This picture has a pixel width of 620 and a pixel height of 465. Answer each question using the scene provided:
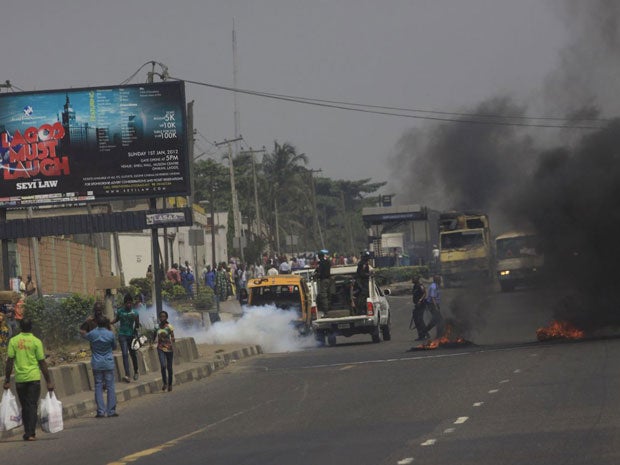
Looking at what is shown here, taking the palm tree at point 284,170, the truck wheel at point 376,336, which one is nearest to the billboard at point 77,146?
the truck wheel at point 376,336

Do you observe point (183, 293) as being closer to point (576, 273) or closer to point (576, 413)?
point (576, 273)

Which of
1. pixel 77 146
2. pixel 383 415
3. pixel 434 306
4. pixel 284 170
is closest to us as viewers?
pixel 383 415

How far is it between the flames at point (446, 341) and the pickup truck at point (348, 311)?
Answer: 11.9ft

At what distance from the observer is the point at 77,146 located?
3103 cm

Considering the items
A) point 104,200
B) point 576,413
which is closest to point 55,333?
point 104,200

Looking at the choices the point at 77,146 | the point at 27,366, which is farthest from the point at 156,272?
the point at 27,366

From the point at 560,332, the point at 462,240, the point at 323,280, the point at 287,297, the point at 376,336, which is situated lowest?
the point at 376,336

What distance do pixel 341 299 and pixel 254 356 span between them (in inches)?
109

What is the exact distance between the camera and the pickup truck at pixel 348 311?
31.1 meters

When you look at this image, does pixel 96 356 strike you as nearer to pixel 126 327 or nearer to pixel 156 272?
pixel 126 327

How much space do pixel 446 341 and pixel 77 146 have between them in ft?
36.0

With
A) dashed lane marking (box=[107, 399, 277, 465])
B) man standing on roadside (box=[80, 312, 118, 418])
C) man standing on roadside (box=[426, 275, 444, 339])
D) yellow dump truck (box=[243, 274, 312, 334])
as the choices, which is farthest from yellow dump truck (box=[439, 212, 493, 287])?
A: dashed lane marking (box=[107, 399, 277, 465])

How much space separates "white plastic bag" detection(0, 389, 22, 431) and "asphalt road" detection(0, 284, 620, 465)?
0.93 ft

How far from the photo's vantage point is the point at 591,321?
26.4m
